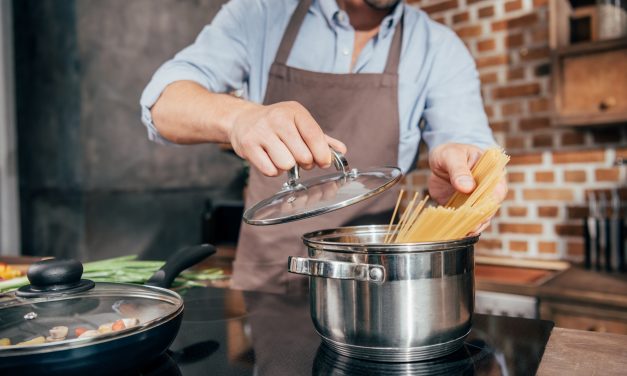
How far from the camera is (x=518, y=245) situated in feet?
8.57

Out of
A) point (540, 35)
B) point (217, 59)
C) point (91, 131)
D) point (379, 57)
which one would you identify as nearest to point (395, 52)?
point (379, 57)

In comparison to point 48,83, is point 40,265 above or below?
below

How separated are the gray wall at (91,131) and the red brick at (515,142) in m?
2.00

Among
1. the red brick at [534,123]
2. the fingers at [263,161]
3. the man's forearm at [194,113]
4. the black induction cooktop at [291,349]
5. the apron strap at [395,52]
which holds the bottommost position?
the black induction cooktop at [291,349]

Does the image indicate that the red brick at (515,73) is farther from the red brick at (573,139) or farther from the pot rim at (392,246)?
the pot rim at (392,246)

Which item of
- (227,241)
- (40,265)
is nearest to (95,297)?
(40,265)

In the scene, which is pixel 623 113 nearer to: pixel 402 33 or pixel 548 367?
pixel 402 33

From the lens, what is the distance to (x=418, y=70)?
65.4 inches

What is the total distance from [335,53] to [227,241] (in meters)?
1.66

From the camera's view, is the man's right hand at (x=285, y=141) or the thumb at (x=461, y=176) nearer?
the man's right hand at (x=285, y=141)

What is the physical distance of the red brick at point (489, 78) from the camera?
2658 millimetres

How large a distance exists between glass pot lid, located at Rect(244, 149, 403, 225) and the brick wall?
191 cm

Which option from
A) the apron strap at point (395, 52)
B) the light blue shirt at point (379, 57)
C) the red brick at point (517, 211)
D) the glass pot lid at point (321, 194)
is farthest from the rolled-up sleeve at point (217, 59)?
the red brick at point (517, 211)

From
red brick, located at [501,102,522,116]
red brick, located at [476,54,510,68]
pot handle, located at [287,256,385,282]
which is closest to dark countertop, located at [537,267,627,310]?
red brick, located at [501,102,522,116]
